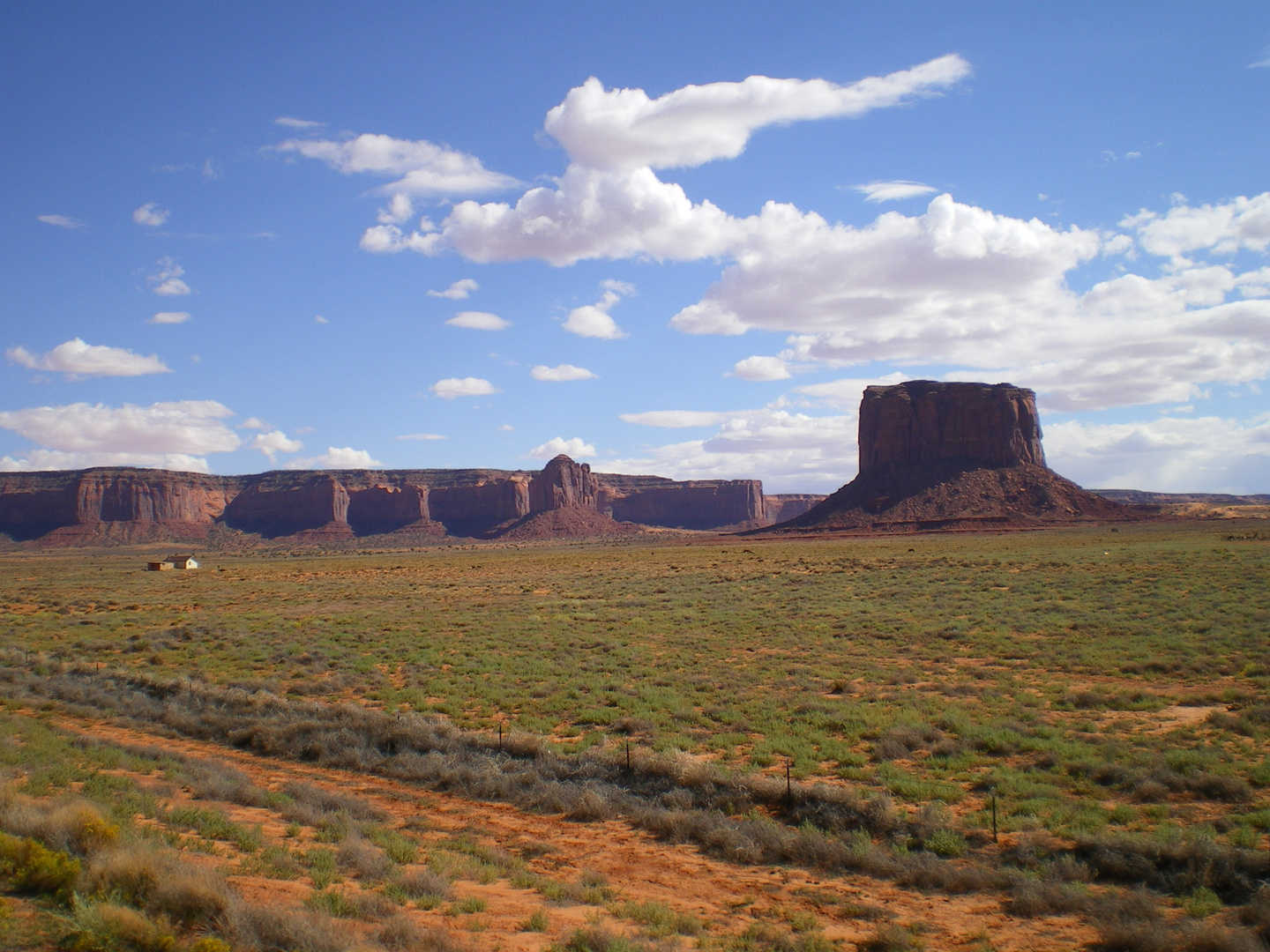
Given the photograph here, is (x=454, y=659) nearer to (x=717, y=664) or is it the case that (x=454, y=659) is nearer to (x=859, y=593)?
(x=717, y=664)

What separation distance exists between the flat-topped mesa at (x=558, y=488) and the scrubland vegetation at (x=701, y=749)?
13327 centimetres

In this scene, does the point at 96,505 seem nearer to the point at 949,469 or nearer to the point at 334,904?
the point at 949,469

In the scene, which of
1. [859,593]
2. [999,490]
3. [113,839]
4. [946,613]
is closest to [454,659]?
[113,839]

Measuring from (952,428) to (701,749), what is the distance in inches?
4264

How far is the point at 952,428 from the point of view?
11006cm

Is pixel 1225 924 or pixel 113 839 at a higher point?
pixel 113 839

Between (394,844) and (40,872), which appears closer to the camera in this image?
(40,872)

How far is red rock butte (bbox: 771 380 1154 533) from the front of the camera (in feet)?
313

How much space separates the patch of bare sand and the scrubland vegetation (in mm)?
186

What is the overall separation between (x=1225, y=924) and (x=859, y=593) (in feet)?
88.6

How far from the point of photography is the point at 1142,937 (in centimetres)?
610

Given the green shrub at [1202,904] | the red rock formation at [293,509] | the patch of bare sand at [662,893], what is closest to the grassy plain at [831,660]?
the green shrub at [1202,904]

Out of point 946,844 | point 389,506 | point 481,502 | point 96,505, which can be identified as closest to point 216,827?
point 946,844

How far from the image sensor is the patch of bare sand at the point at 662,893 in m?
6.49
